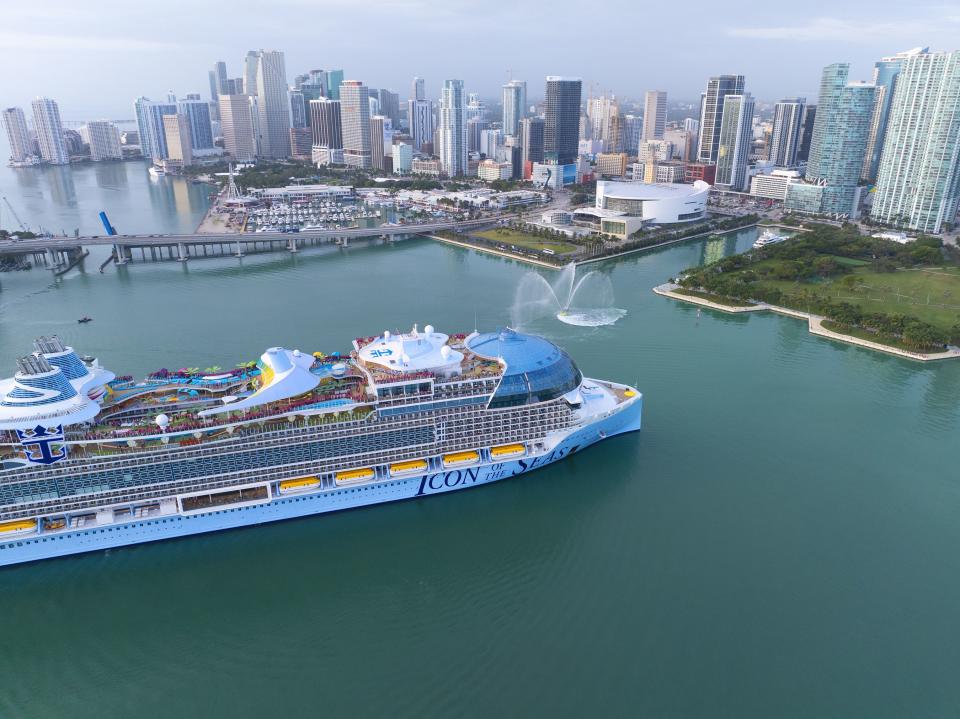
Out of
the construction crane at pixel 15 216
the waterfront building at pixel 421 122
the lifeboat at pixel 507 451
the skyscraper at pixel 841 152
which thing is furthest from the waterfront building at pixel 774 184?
the construction crane at pixel 15 216

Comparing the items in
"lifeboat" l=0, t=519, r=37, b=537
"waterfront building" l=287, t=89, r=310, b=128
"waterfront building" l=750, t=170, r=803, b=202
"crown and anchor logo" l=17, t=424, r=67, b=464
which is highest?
"waterfront building" l=287, t=89, r=310, b=128

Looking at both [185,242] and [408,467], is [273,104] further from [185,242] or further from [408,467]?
[408,467]

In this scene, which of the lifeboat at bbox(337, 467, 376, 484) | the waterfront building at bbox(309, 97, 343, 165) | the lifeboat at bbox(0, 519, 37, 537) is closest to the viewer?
the lifeboat at bbox(0, 519, 37, 537)

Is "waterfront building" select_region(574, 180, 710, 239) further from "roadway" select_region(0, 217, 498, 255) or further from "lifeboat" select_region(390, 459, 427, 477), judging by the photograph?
"lifeboat" select_region(390, 459, 427, 477)

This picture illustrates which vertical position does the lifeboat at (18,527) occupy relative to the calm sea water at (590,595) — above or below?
above

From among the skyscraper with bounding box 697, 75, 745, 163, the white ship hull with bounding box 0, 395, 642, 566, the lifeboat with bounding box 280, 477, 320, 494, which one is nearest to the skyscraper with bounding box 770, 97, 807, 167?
the skyscraper with bounding box 697, 75, 745, 163

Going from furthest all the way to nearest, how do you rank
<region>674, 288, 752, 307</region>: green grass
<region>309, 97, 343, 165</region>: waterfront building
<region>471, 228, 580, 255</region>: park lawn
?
<region>309, 97, 343, 165</region>: waterfront building < <region>471, 228, 580, 255</region>: park lawn < <region>674, 288, 752, 307</region>: green grass

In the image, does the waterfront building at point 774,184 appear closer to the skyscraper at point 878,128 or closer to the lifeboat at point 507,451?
the skyscraper at point 878,128

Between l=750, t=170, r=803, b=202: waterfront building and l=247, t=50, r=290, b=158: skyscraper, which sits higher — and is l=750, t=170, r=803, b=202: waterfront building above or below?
below
